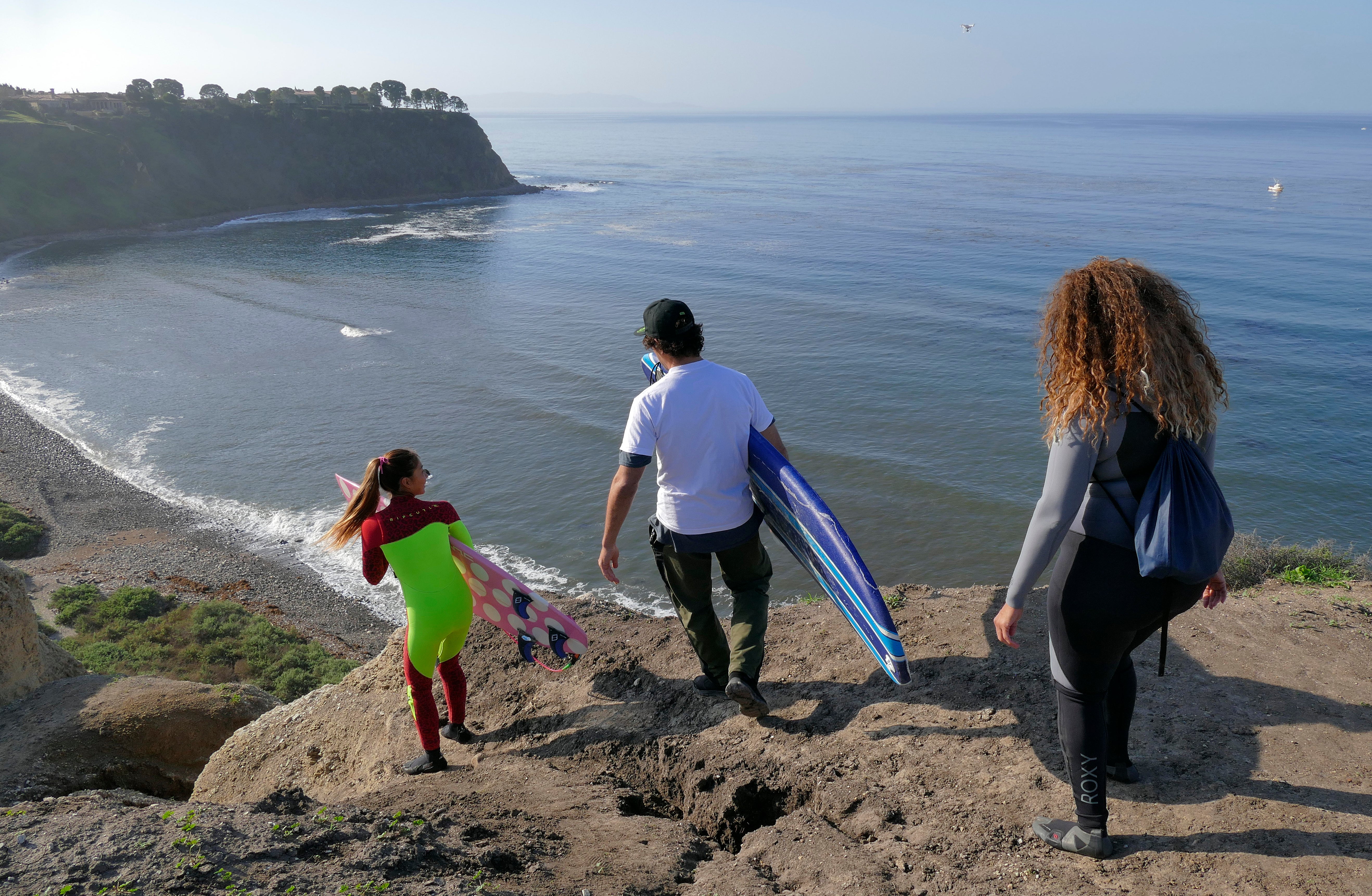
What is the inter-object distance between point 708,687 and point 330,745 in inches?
109

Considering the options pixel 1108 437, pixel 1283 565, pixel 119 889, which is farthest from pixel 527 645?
pixel 1283 565

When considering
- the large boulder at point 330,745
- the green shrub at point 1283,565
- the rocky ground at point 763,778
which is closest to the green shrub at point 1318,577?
the green shrub at point 1283,565

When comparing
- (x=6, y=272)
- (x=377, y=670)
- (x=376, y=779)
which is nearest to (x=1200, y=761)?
(x=376, y=779)

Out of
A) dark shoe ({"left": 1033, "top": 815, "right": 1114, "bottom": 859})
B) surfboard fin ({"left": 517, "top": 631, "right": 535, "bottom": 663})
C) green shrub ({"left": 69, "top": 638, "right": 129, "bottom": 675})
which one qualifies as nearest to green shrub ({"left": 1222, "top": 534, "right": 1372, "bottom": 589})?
dark shoe ({"left": 1033, "top": 815, "right": 1114, "bottom": 859})

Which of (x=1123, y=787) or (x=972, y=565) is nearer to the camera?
(x=1123, y=787)

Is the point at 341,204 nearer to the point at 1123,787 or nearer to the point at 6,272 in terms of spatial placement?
the point at 6,272

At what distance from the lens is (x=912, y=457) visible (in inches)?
794

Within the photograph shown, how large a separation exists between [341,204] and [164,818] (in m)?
92.1

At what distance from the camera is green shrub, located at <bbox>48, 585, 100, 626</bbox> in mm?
13867

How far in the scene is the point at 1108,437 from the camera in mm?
2633

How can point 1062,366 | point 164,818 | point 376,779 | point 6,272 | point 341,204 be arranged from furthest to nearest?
point 341,204, point 6,272, point 376,779, point 164,818, point 1062,366

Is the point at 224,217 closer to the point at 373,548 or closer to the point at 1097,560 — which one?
the point at 373,548

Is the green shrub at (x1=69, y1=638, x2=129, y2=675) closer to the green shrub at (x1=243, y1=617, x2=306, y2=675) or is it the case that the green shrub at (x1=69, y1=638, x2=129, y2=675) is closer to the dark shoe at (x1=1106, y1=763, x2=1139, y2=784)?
the green shrub at (x1=243, y1=617, x2=306, y2=675)

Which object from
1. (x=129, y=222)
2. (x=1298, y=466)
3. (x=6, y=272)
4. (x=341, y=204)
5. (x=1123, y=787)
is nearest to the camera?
(x=1123, y=787)
